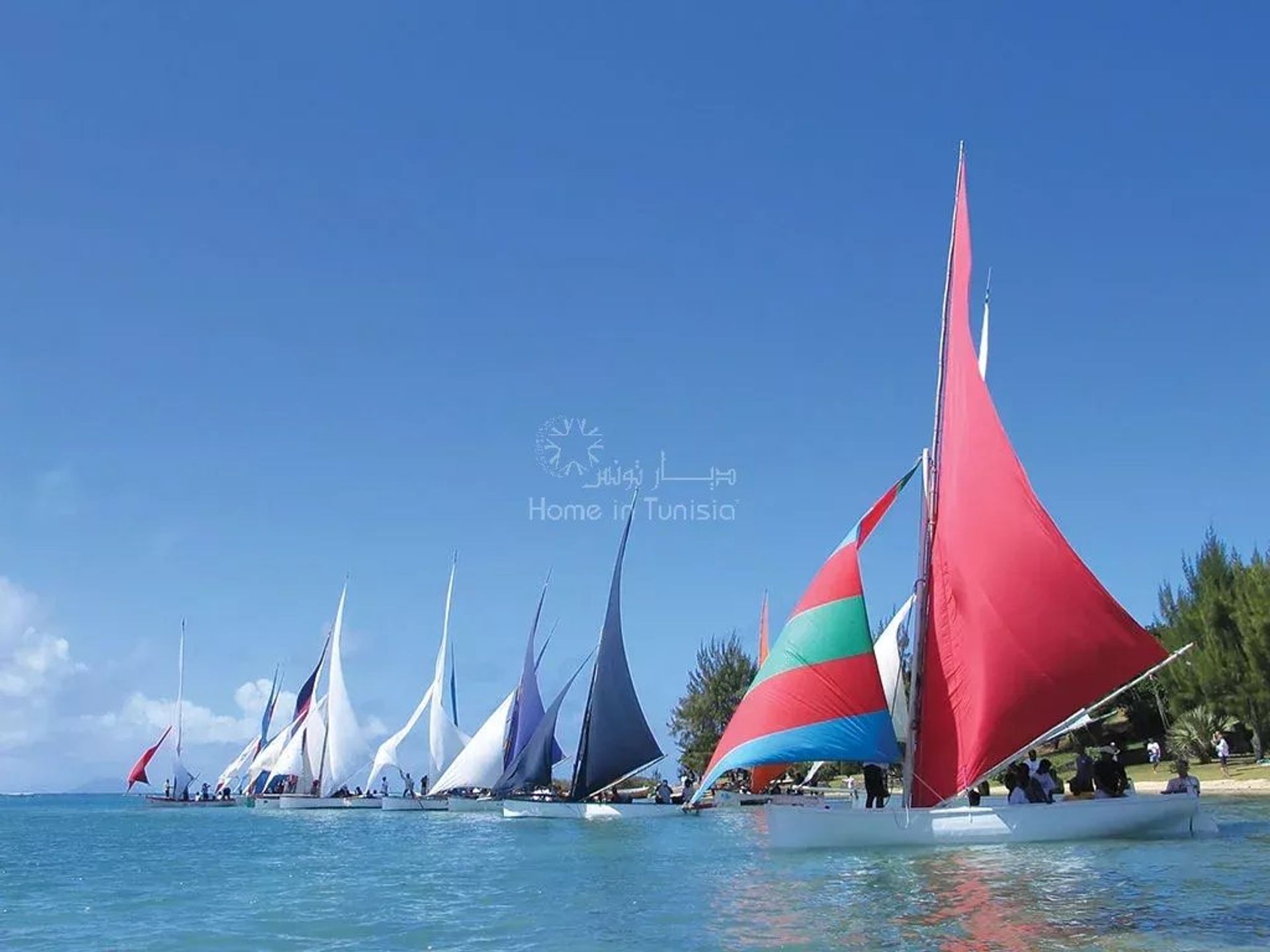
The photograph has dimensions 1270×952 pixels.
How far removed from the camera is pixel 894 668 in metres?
51.4

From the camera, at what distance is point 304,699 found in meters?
88.3

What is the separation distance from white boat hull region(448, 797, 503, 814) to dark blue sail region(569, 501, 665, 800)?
13449 mm

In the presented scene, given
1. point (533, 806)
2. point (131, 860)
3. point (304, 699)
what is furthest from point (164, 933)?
point (304, 699)

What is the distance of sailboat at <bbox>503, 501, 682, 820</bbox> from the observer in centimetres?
5084

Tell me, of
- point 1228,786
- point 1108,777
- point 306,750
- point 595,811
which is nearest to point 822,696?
point 1108,777

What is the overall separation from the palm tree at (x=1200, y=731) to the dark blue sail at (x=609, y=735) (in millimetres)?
21533

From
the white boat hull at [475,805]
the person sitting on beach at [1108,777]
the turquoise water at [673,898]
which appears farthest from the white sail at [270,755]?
the person sitting on beach at [1108,777]

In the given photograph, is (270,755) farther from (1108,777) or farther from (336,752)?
(1108,777)

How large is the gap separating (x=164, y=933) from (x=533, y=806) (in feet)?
106

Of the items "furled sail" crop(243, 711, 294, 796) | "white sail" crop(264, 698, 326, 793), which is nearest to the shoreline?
"white sail" crop(264, 698, 326, 793)

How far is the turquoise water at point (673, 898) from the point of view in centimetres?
1683

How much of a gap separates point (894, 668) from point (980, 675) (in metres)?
25.7

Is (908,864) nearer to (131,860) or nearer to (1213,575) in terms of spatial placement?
(131,860)

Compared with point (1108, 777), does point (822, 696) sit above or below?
above
